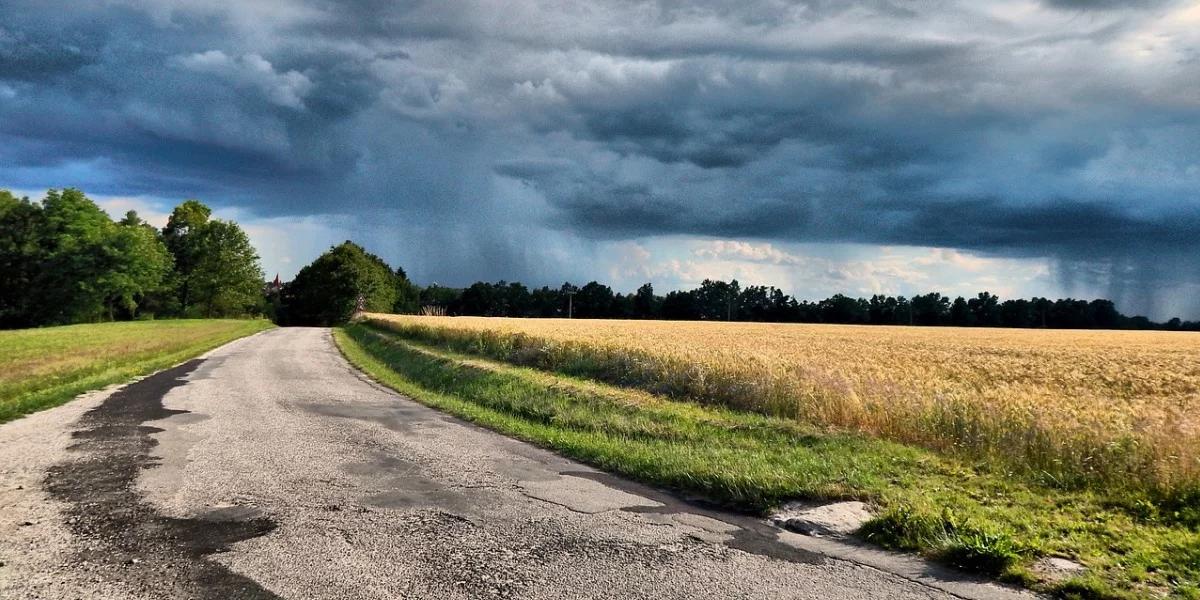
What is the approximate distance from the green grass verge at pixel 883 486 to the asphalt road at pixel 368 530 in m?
0.49

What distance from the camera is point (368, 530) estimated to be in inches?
244

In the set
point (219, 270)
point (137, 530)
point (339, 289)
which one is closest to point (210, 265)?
point (219, 270)

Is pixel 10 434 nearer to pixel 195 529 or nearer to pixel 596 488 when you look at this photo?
pixel 195 529

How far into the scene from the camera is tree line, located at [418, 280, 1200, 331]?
124625mm

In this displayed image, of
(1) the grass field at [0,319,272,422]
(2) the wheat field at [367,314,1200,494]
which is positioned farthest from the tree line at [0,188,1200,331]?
(2) the wheat field at [367,314,1200,494]

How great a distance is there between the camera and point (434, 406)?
48.5 ft

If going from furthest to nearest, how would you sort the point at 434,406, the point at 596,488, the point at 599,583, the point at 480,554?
the point at 434,406 → the point at 596,488 → the point at 480,554 → the point at 599,583

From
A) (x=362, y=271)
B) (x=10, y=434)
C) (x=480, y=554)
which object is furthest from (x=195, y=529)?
(x=362, y=271)

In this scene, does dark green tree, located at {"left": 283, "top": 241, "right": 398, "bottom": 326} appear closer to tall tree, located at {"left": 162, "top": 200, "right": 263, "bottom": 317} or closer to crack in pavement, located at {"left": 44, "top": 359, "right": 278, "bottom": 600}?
tall tree, located at {"left": 162, "top": 200, "right": 263, "bottom": 317}

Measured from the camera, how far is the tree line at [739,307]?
125 meters

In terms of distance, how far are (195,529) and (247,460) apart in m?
2.97

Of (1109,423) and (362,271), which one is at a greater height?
(362,271)

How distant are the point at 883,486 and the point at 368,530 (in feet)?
17.9

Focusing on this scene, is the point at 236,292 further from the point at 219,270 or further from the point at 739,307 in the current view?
the point at 739,307
